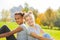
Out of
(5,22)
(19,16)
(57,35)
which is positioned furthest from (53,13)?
(19,16)

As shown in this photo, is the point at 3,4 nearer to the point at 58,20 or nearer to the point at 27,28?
the point at 58,20

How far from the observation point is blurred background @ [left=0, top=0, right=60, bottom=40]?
2186mm

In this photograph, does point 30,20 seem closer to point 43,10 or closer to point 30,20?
point 30,20

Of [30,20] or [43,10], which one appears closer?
[30,20]

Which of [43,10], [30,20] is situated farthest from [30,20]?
[43,10]

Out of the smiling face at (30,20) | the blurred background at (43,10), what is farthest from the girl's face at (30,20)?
the blurred background at (43,10)

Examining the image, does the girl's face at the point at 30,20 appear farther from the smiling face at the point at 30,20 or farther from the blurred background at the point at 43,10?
the blurred background at the point at 43,10

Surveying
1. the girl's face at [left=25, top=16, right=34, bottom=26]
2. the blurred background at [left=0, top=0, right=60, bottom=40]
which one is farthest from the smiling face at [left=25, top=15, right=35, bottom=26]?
the blurred background at [left=0, top=0, right=60, bottom=40]

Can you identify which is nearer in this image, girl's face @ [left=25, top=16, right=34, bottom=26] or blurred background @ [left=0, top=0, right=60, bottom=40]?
girl's face @ [left=25, top=16, right=34, bottom=26]

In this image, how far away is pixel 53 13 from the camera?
227 cm

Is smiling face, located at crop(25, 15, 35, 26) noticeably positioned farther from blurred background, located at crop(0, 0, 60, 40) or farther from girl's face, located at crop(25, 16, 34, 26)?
blurred background, located at crop(0, 0, 60, 40)

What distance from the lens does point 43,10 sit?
2271 millimetres

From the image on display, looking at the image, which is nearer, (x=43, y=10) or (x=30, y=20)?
(x=30, y=20)

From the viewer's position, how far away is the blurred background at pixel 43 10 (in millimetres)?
2186
